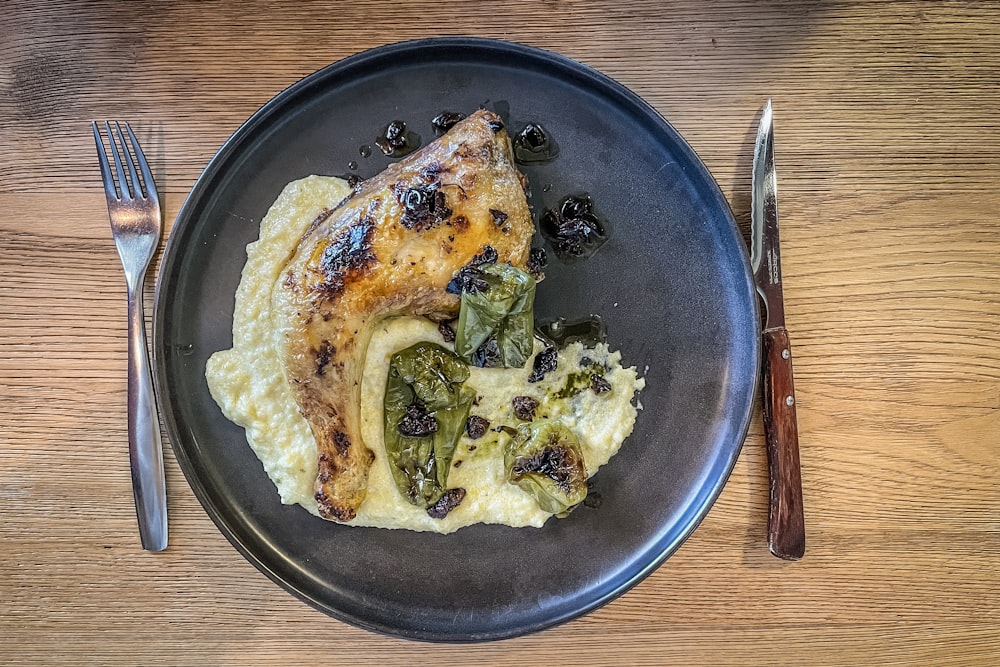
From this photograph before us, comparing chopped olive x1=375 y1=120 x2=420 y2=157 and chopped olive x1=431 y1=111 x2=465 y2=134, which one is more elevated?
chopped olive x1=431 y1=111 x2=465 y2=134

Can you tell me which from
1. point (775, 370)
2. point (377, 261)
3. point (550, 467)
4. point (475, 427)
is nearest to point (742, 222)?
point (775, 370)

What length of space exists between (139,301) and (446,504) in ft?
6.06

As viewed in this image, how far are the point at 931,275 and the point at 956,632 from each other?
6.30 ft

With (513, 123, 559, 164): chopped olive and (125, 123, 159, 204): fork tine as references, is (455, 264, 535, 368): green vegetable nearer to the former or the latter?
(513, 123, 559, 164): chopped olive

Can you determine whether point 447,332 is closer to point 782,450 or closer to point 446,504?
point 446,504

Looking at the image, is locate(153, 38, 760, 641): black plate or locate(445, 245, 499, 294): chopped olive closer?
locate(445, 245, 499, 294): chopped olive

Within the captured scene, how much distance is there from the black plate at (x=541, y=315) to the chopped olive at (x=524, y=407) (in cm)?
46

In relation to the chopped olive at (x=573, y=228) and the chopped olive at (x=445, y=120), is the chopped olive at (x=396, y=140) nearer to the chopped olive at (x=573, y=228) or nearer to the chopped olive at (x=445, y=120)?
the chopped olive at (x=445, y=120)

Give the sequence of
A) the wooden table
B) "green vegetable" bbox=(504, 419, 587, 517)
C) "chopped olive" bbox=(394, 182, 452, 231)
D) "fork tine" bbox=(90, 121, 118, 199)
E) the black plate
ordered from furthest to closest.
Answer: the wooden table → "fork tine" bbox=(90, 121, 118, 199) → the black plate → "green vegetable" bbox=(504, 419, 587, 517) → "chopped olive" bbox=(394, 182, 452, 231)

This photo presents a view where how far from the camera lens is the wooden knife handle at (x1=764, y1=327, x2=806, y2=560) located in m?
3.13

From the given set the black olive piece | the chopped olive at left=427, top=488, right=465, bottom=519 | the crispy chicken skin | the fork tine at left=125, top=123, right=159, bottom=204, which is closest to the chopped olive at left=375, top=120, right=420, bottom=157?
the black olive piece

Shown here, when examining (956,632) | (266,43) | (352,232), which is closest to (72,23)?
(266,43)

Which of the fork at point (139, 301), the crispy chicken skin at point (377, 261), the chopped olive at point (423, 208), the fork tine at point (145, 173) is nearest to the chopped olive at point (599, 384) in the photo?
the crispy chicken skin at point (377, 261)

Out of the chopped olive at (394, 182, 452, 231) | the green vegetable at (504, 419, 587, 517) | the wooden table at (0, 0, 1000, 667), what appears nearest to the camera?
the chopped olive at (394, 182, 452, 231)
